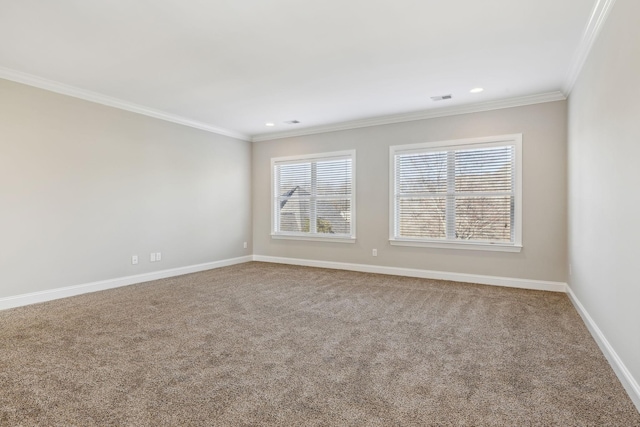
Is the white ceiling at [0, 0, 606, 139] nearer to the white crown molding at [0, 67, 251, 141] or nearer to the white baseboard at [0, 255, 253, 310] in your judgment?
the white crown molding at [0, 67, 251, 141]

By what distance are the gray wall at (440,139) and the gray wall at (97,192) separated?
1307 millimetres

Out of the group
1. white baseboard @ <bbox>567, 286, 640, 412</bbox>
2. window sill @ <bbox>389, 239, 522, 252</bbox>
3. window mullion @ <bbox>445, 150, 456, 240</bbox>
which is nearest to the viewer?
white baseboard @ <bbox>567, 286, 640, 412</bbox>

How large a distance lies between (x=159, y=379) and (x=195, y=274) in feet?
11.7

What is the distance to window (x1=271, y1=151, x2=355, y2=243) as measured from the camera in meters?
6.02

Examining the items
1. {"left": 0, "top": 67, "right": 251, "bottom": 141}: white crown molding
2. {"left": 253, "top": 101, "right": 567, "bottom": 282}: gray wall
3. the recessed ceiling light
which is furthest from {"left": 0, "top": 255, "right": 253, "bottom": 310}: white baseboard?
the recessed ceiling light

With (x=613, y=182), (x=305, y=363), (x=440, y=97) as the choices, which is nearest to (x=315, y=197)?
(x=440, y=97)

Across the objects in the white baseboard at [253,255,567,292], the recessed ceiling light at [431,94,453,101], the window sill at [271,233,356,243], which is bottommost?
the white baseboard at [253,255,567,292]

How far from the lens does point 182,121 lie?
5.56 metres

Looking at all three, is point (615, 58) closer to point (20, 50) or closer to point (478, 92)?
point (478, 92)

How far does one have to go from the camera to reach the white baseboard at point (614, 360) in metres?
1.88

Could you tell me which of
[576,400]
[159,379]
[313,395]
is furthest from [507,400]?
[159,379]

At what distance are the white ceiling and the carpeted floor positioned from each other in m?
2.58

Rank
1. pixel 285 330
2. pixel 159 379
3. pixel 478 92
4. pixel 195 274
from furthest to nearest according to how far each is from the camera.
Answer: pixel 195 274
pixel 478 92
pixel 285 330
pixel 159 379

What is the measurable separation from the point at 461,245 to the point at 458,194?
757mm
